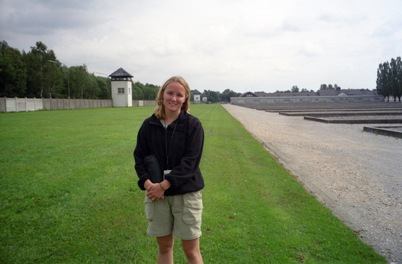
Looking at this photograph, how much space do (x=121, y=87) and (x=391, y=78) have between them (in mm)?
81711

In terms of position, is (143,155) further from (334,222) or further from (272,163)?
(272,163)

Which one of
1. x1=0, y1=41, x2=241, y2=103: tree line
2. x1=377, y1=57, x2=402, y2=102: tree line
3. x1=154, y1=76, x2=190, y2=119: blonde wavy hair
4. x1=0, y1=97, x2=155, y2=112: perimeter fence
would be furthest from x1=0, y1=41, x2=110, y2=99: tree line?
x1=377, y1=57, x2=402, y2=102: tree line

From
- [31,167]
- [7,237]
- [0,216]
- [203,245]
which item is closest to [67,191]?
[0,216]

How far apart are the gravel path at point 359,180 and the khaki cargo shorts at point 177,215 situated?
266 cm

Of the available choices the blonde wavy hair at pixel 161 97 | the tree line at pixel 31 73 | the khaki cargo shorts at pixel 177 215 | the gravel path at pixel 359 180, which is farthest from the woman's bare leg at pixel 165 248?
the tree line at pixel 31 73

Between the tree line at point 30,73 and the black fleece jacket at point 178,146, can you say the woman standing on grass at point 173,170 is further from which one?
the tree line at point 30,73

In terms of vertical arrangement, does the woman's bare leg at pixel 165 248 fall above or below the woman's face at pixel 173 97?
below

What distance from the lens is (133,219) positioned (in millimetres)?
4848

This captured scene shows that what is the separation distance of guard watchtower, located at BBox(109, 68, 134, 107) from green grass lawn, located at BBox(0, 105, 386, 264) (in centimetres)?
7132

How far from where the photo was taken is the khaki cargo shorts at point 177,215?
287 cm

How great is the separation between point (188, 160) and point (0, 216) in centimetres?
376

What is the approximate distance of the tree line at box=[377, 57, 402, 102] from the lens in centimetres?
9631

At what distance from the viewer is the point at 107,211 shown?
5141 mm

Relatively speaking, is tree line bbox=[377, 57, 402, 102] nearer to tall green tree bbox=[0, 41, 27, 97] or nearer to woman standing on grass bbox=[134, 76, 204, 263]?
tall green tree bbox=[0, 41, 27, 97]
